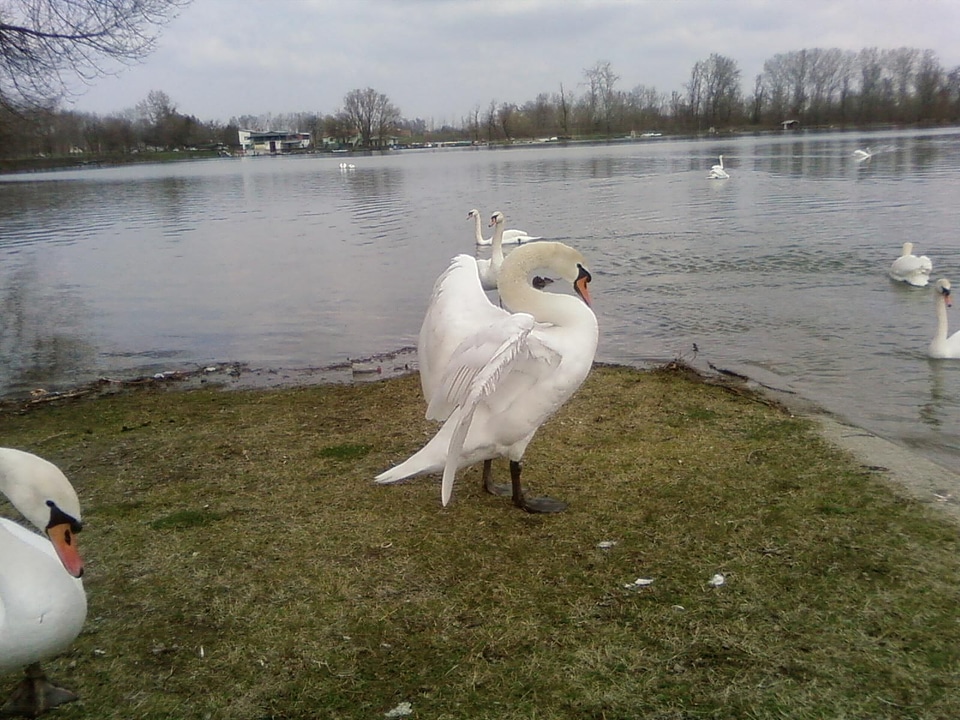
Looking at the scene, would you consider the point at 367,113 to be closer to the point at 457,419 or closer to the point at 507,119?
the point at 507,119

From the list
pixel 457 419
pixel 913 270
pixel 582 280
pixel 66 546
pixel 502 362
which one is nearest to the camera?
pixel 66 546

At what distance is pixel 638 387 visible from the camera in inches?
282

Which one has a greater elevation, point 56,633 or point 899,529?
point 56,633

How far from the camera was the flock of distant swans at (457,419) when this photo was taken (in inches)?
109

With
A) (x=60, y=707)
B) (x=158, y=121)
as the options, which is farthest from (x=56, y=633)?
(x=158, y=121)

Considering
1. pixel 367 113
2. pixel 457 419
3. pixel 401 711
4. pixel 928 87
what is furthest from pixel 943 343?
pixel 367 113

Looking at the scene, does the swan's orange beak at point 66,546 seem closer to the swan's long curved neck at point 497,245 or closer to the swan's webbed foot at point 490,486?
the swan's webbed foot at point 490,486

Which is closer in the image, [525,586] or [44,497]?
[44,497]

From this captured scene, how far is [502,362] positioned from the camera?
377 centimetres

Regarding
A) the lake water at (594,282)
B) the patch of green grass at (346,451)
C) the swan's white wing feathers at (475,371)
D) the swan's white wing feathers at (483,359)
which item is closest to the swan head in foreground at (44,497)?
the swan's white wing feathers at (475,371)

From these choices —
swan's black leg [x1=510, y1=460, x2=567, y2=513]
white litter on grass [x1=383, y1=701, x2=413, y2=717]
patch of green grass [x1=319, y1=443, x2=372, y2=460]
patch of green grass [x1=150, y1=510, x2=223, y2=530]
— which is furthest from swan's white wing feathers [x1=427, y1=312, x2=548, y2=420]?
patch of green grass [x1=319, y1=443, x2=372, y2=460]

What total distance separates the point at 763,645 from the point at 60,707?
2.79 meters

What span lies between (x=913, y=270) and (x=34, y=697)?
1297 cm

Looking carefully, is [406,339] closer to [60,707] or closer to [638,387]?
[638,387]
